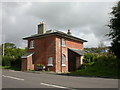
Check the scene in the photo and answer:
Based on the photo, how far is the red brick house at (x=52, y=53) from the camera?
3056cm

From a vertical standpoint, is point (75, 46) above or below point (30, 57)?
above

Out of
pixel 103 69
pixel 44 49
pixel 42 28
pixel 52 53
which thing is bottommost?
pixel 103 69

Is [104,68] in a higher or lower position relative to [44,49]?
lower

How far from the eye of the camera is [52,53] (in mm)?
30688

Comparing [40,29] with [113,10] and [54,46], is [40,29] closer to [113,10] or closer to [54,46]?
[54,46]

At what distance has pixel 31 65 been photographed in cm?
3203

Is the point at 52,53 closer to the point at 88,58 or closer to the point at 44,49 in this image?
the point at 44,49

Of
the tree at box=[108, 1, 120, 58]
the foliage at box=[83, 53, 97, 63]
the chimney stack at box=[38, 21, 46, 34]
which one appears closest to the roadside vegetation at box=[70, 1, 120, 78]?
the tree at box=[108, 1, 120, 58]

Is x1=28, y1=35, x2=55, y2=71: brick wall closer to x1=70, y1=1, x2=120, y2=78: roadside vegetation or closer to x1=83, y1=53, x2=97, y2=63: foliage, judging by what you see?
x1=83, y1=53, x2=97, y2=63: foliage

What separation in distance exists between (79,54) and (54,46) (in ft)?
15.4

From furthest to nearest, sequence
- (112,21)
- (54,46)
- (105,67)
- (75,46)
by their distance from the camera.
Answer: (75,46) < (54,46) < (105,67) < (112,21)

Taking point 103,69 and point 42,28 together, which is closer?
point 103,69

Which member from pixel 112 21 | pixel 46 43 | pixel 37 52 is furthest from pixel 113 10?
pixel 37 52

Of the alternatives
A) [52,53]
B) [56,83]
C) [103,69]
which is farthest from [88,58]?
[56,83]
